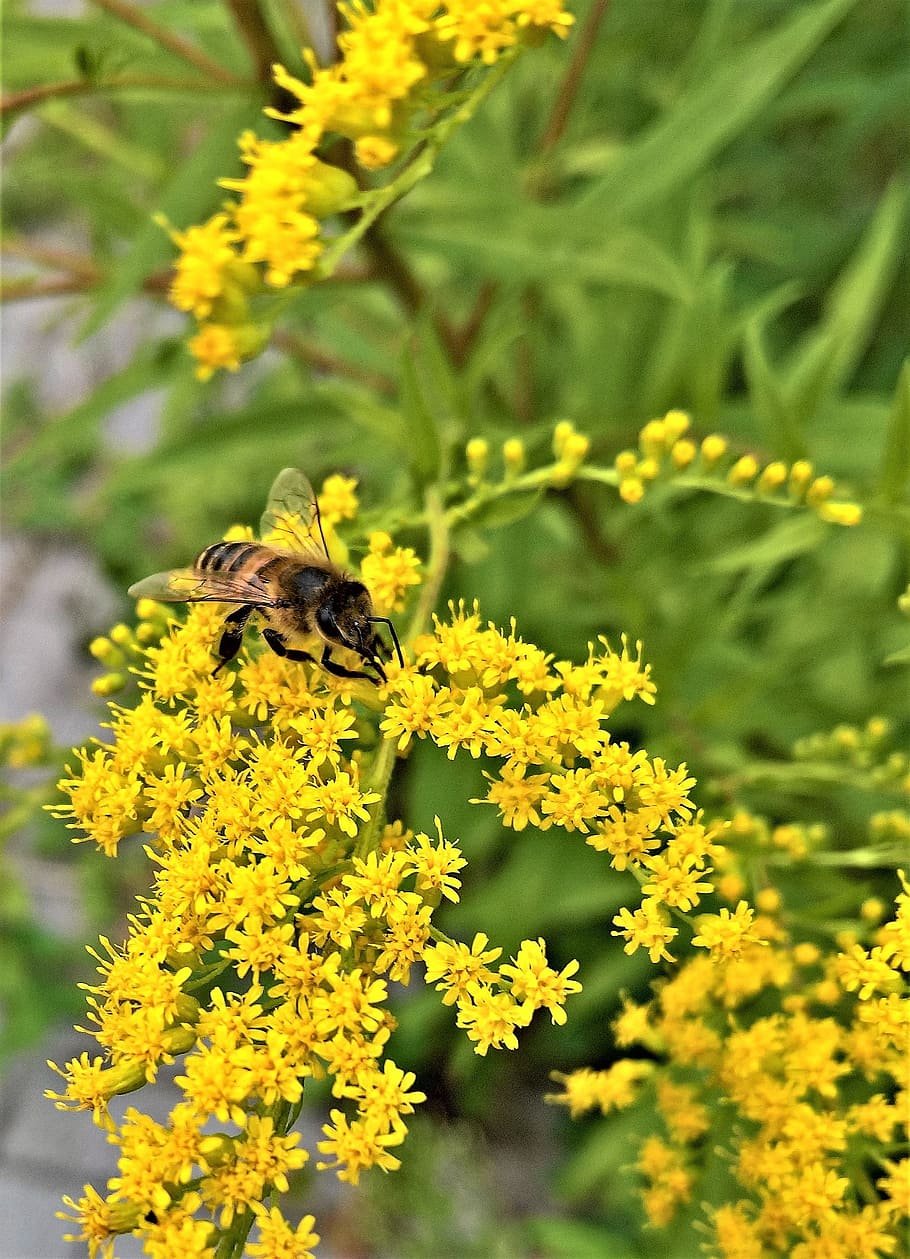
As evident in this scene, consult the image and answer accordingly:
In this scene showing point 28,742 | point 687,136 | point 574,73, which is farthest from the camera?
point 574,73

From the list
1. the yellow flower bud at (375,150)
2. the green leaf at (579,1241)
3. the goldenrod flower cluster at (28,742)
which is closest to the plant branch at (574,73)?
the yellow flower bud at (375,150)

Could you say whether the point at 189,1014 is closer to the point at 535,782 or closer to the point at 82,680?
the point at 535,782

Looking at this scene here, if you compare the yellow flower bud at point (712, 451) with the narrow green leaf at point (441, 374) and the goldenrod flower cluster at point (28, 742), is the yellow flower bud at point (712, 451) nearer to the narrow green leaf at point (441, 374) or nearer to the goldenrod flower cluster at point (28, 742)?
the narrow green leaf at point (441, 374)

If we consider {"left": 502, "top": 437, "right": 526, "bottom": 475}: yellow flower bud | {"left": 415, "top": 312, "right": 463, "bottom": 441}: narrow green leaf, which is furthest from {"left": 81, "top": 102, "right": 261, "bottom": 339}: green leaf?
{"left": 502, "top": 437, "right": 526, "bottom": 475}: yellow flower bud

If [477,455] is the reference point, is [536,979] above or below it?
below

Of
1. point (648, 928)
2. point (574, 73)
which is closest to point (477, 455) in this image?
point (648, 928)

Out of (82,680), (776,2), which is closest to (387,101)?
(776,2)

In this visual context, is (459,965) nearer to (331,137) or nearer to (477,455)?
(477,455)
